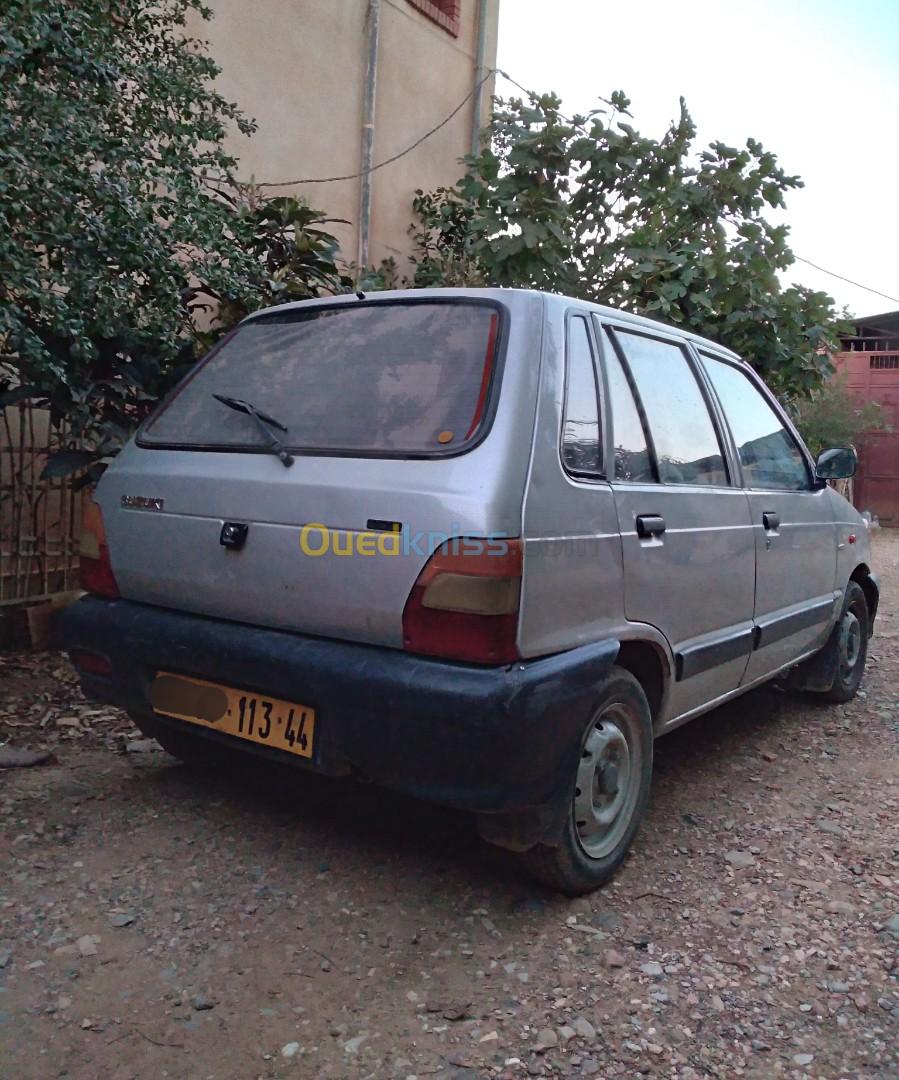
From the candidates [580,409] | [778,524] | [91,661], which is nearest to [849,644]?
[778,524]

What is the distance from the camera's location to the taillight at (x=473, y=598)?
2.20m

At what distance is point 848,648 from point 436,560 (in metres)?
3.51

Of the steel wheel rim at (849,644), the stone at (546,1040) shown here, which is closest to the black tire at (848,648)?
the steel wheel rim at (849,644)

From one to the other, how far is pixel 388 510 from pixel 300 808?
1349mm

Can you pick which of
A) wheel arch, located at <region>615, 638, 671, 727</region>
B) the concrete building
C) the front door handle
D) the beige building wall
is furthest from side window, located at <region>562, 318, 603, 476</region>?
the concrete building

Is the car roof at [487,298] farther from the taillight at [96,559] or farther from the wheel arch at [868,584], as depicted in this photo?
the wheel arch at [868,584]

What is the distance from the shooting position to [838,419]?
18.8m

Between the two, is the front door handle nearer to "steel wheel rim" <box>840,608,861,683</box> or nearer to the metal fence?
"steel wheel rim" <box>840,608,861,683</box>

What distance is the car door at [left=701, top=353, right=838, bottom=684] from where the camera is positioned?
360 centimetres

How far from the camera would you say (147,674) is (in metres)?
2.76

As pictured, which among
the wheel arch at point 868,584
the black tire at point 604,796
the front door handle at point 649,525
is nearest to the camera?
the black tire at point 604,796

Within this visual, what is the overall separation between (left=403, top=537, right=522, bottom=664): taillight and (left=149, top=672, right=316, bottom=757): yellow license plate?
1.51 feet

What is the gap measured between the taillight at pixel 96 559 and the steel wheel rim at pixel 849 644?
357 centimetres

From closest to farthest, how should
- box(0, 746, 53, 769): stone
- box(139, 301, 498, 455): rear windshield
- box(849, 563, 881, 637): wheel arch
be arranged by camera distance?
1. box(139, 301, 498, 455): rear windshield
2. box(0, 746, 53, 769): stone
3. box(849, 563, 881, 637): wheel arch
